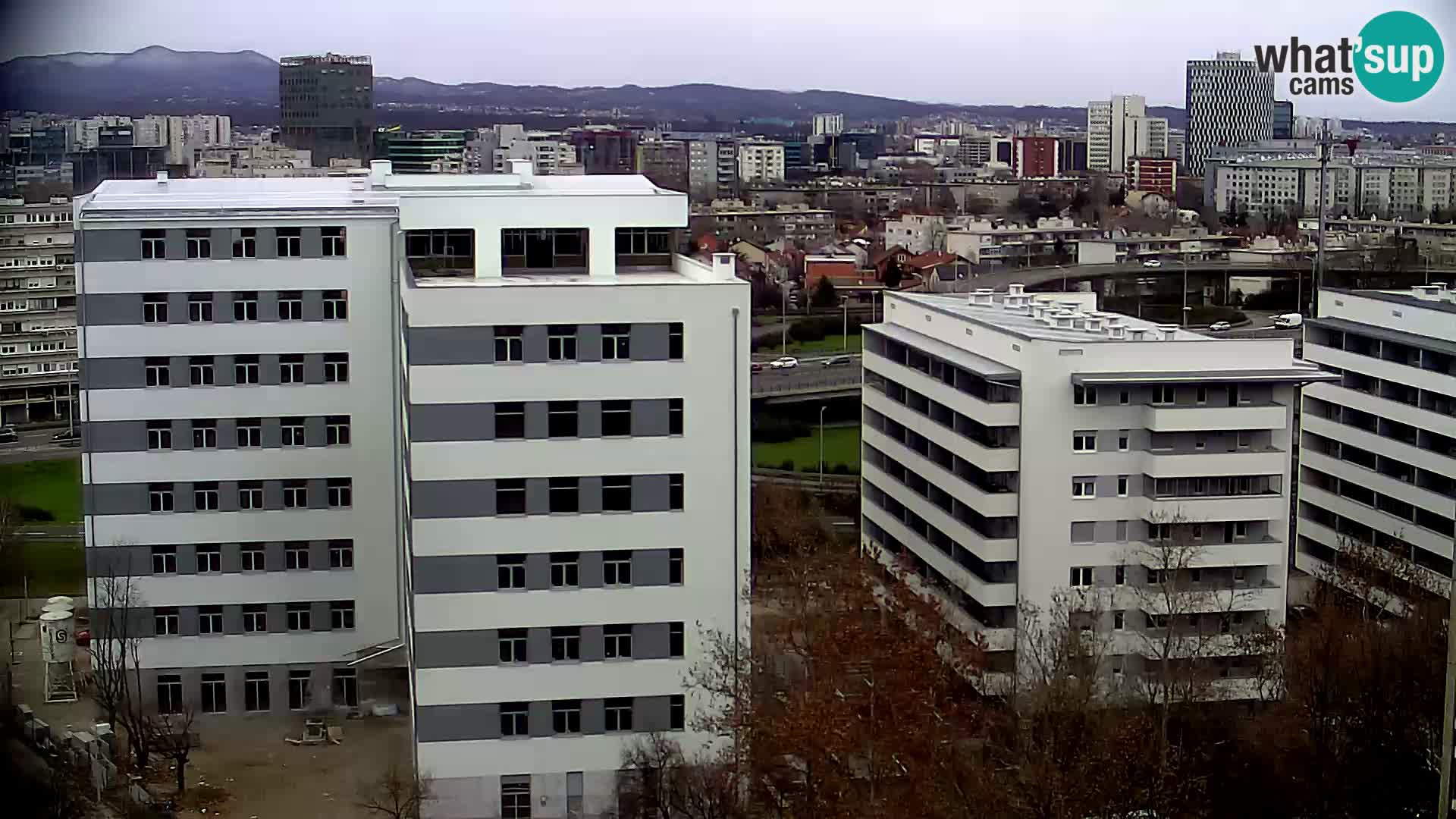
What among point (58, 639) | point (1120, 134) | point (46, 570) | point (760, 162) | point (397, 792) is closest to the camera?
point (397, 792)

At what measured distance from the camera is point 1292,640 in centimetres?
558

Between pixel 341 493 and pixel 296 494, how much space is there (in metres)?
0.14

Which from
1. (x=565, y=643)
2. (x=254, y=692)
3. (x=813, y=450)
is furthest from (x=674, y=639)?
(x=813, y=450)

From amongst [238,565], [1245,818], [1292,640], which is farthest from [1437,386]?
[238,565]

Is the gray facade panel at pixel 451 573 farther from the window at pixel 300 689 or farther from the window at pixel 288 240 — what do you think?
the window at pixel 288 240

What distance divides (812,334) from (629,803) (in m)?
8.52

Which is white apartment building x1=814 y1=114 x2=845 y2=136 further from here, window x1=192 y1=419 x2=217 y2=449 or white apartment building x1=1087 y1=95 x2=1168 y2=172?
window x1=192 y1=419 x2=217 y2=449

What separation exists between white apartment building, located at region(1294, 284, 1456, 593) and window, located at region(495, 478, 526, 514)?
3.35m

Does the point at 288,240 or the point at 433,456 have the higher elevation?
the point at 288,240

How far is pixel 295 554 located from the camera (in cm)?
559

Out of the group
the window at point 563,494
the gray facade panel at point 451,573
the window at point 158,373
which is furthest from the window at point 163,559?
the window at point 563,494

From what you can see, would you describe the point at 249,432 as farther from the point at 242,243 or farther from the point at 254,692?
the point at 254,692

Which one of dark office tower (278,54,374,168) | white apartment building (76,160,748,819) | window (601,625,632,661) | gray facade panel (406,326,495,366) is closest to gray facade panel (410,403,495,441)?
white apartment building (76,160,748,819)

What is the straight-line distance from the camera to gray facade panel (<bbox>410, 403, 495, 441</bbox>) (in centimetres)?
436
